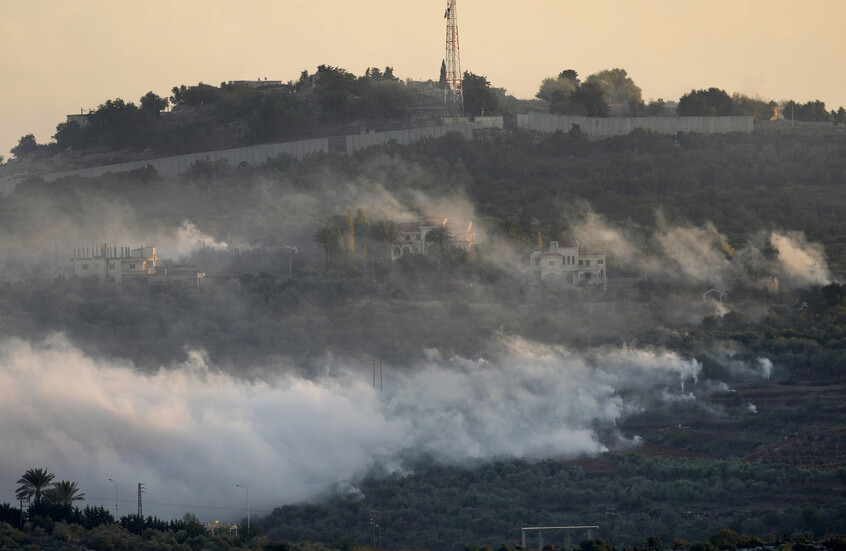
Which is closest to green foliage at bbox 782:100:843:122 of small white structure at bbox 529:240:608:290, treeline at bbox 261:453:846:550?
small white structure at bbox 529:240:608:290

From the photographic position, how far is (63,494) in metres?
62.3

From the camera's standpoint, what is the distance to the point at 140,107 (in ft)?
409

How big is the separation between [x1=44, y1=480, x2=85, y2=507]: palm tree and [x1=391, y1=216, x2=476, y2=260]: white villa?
33.8 metres

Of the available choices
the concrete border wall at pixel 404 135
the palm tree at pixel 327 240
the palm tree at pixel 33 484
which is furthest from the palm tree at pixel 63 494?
the concrete border wall at pixel 404 135

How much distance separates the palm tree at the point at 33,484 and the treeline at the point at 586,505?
831cm

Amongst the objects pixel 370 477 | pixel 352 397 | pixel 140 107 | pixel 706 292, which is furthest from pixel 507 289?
pixel 140 107

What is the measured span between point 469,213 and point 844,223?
2063 cm

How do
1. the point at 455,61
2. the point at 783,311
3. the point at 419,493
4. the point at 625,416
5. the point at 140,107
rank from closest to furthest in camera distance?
the point at 419,493
the point at 625,416
the point at 783,311
the point at 455,61
the point at 140,107

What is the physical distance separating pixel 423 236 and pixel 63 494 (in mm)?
36858

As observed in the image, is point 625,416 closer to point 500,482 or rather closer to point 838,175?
point 500,482

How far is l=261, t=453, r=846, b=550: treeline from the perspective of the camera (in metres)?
57.6

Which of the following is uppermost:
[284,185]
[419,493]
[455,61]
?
[455,61]

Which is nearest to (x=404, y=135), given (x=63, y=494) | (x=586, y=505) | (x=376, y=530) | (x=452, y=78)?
(x=452, y=78)

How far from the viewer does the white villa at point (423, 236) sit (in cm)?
9494
